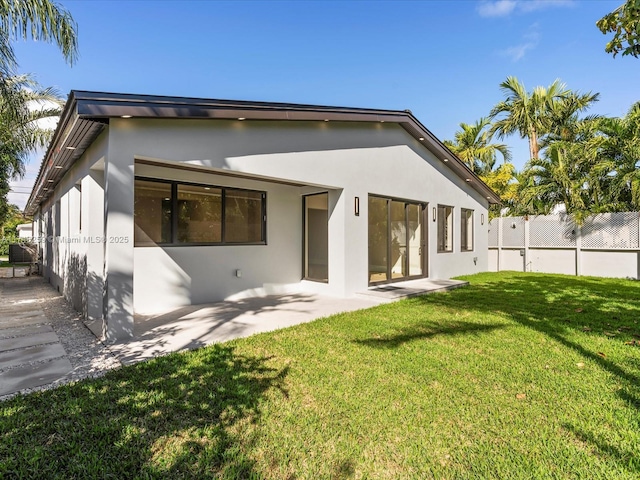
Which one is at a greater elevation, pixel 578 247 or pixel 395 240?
pixel 395 240

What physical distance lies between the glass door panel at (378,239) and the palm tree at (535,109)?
12927 millimetres

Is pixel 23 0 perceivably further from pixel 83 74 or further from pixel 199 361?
pixel 199 361

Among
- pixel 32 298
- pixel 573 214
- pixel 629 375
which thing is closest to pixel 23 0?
pixel 32 298

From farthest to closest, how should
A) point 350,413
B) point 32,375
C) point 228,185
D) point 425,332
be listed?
point 228,185 < point 425,332 < point 32,375 < point 350,413

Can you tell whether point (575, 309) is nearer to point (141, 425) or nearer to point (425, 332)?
point (425, 332)

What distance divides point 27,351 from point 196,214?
3.95 metres

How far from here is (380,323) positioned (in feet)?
19.6

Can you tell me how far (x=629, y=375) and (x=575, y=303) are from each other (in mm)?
4782

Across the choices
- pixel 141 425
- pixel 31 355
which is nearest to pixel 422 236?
pixel 141 425

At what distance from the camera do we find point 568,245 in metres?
14.0

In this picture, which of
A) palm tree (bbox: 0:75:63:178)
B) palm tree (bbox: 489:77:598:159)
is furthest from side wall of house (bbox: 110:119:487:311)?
palm tree (bbox: 489:77:598:159)

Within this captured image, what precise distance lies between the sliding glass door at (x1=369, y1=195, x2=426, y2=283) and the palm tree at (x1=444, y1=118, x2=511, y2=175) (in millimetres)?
12468

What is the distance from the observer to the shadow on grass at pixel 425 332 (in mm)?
4891

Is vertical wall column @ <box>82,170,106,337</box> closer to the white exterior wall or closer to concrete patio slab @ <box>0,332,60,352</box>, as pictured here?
the white exterior wall
